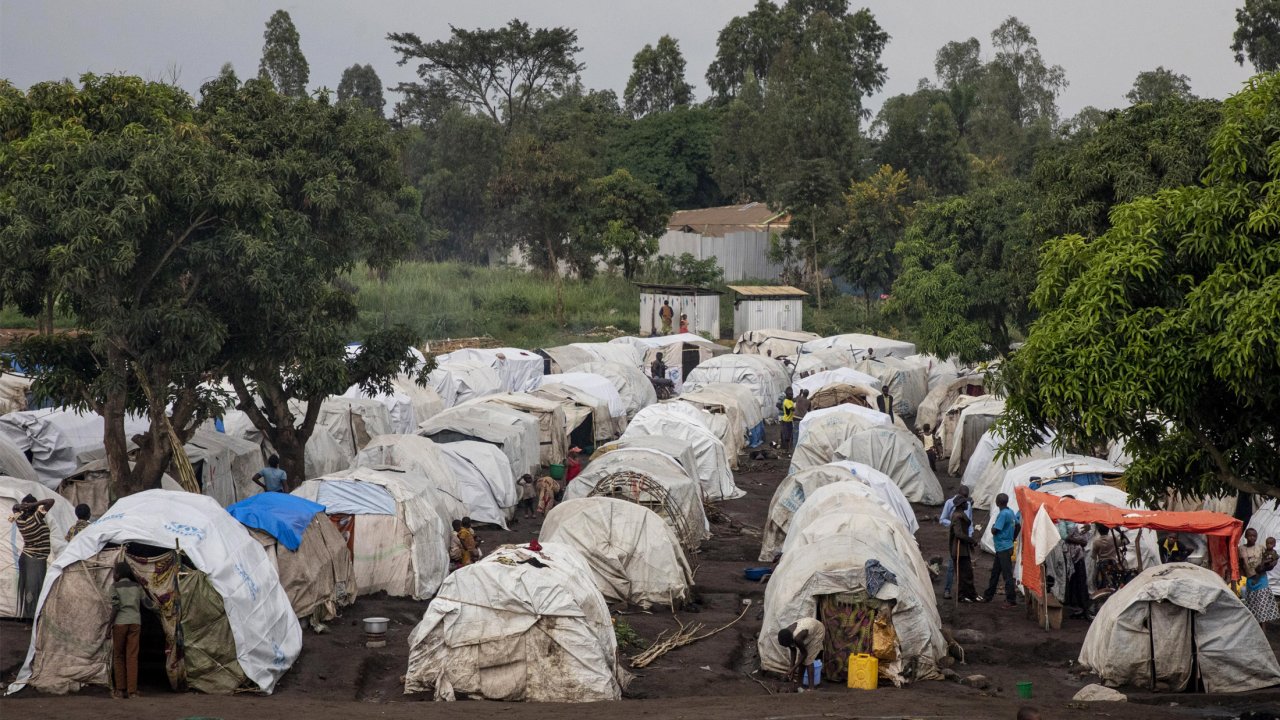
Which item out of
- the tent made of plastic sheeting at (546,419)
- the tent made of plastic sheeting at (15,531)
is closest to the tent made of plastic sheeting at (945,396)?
the tent made of plastic sheeting at (546,419)

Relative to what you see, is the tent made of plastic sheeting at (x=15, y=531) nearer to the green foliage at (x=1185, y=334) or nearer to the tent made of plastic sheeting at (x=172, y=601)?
the tent made of plastic sheeting at (x=172, y=601)

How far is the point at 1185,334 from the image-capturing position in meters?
10.3

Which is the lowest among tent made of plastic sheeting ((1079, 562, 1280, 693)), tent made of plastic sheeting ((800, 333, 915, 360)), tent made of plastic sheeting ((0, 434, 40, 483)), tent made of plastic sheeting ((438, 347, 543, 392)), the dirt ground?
the dirt ground

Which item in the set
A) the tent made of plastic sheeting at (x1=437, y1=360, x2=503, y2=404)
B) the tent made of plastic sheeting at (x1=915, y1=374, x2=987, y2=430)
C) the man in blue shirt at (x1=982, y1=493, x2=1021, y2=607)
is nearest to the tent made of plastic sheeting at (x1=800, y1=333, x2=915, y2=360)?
the tent made of plastic sheeting at (x1=915, y1=374, x2=987, y2=430)

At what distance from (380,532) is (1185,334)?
32.7ft

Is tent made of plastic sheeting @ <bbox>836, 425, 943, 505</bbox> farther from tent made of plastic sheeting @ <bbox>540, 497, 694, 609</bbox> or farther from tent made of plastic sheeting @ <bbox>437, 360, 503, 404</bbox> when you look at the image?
tent made of plastic sheeting @ <bbox>437, 360, 503, 404</bbox>

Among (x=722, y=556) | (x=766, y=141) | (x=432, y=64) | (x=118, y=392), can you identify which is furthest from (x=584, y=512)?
(x=432, y=64)

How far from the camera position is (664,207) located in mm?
52312

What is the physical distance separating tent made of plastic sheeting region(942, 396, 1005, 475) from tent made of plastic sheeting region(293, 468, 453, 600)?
13.9 m

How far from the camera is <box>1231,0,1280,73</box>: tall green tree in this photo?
157ft

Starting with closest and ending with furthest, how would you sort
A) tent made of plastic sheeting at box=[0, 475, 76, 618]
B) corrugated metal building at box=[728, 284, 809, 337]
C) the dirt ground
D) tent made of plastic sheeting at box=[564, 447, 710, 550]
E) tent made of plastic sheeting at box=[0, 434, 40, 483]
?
the dirt ground, tent made of plastic sheeting at box=[0, 475, 76, 618], tent made of plastic sheeting at box=[0, 434, 40, 483], tent made of plastic sheeting at box=[564, 447, 710, 550], corrugated metal building at box=[728, 284, 809, 337]

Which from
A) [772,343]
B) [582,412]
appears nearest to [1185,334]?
[582,412]

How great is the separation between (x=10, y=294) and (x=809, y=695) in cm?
1045

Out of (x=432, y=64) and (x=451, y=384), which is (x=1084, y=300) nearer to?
(x=451, y=384)
